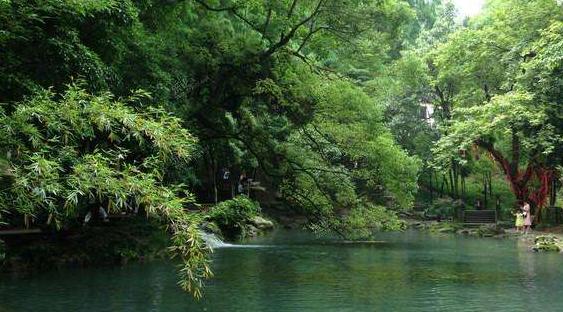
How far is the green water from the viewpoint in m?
11.4

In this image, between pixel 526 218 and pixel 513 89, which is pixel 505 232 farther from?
pixel 513 89

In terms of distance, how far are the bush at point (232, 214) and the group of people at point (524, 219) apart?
531 inches

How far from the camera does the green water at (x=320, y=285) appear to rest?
37.5 ft

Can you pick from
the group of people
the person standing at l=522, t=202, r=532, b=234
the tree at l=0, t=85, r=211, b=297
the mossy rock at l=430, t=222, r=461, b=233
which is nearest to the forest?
the tree at l=0, t=85, r=211, b=297

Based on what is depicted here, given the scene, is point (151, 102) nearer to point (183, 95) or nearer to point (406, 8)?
point (183, 95)

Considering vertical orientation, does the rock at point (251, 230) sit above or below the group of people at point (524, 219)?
below

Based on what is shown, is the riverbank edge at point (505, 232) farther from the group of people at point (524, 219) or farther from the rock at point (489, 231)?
the group of people at point (524, 219)

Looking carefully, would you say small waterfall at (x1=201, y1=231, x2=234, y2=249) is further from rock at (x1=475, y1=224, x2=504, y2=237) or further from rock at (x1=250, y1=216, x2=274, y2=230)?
rock at (x1=475, y1=224, x2=504, y2=237)

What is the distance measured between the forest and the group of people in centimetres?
184

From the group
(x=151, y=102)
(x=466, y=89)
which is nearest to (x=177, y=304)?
(x=151, y=102)

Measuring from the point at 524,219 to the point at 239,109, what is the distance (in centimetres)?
1649

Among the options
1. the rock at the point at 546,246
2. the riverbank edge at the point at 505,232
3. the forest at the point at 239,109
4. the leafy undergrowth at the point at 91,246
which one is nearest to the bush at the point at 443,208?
the forest at the point at 239,109

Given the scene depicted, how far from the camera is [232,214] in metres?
25.8

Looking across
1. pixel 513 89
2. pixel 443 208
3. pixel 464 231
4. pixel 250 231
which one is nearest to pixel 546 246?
pixel 513 89
